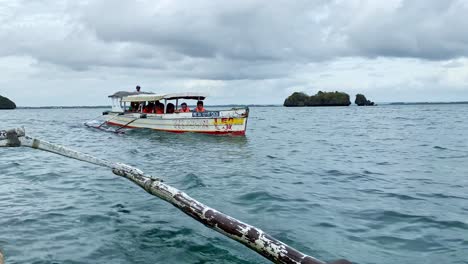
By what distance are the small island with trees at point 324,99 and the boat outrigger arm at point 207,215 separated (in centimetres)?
15039

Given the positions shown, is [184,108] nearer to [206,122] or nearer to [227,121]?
[206,122]

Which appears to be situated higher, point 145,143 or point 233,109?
point 233,109

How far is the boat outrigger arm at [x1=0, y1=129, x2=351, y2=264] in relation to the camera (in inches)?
142

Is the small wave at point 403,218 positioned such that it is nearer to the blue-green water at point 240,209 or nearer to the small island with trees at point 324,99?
the blue-green water at point 240,209

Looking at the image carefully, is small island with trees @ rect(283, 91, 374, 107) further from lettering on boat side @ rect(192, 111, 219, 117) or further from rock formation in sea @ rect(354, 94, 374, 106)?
lettering on boat side @ rect(192, 111, 219, 117)

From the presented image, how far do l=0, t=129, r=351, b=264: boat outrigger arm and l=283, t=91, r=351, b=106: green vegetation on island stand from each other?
5921 inches

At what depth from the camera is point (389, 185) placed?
37.6 ft

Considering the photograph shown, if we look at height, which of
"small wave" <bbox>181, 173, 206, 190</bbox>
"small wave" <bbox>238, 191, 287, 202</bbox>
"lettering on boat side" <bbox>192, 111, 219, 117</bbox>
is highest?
"lettering on boat side" <bbox>192, 111, 219, 117</bbox>

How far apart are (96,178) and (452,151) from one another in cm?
1633

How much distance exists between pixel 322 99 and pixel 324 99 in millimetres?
758

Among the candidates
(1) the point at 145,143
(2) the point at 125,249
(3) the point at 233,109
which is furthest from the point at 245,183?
(3) the point at 233,109

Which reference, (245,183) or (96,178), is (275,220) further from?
(96,178)

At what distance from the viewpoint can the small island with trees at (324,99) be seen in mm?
151750

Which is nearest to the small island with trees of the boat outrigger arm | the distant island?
the distant island
